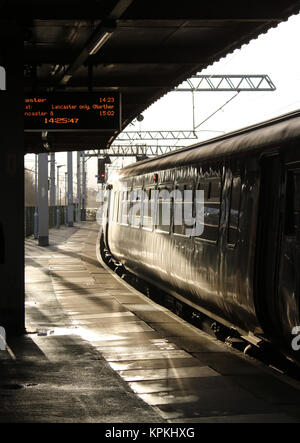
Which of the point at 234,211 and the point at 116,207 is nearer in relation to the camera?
the point at 234,211

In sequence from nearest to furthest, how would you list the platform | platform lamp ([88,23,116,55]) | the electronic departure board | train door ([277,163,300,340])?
the platform
train door ([277,163,300,340])
platform lamp ([88,23,116,55])
the electronic departure board

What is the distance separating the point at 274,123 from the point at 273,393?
128 inches

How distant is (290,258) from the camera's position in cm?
827

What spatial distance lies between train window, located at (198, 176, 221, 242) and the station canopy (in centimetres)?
214

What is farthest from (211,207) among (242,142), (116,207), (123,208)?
(116,207)

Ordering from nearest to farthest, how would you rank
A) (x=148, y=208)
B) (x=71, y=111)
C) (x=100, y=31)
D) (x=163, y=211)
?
(x=100, y=31), (x=71, y=111), (x=163, y=211), (x=148, y=208)

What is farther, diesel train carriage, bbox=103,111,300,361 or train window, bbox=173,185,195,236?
train window, bbox=173,185,195,236

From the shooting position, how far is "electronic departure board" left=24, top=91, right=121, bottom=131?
43.5 feet

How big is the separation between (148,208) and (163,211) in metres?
2.16

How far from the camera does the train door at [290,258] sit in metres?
8.12

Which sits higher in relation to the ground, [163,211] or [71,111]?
[71,111]

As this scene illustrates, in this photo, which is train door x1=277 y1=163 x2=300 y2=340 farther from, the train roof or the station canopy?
the station canopy

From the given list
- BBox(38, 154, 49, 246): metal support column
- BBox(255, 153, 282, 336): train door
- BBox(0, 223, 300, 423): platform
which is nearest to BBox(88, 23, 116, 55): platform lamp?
BBox(255, 153, 282, 336): train door

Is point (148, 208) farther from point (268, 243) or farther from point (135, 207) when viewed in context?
point (268, 243)
